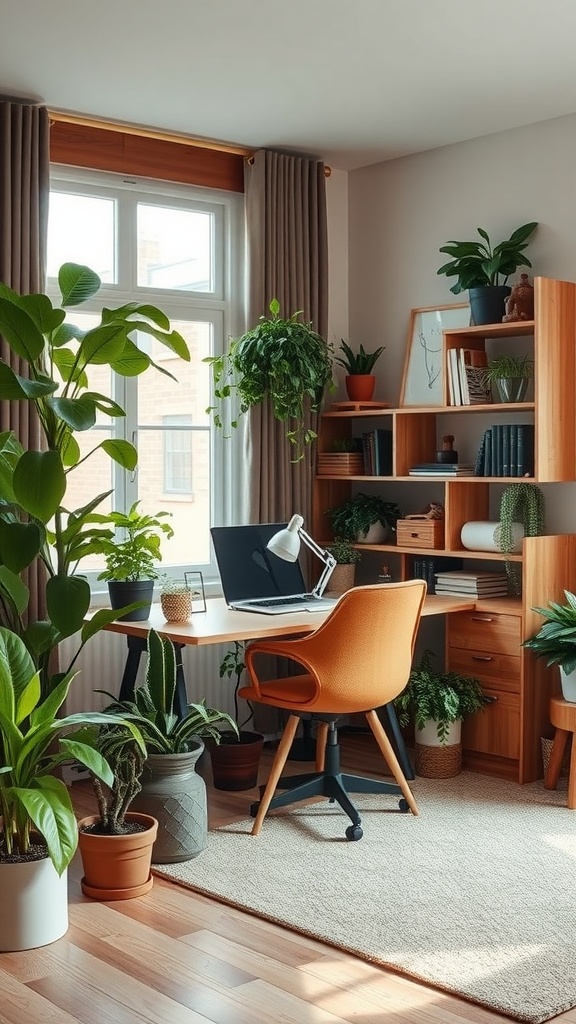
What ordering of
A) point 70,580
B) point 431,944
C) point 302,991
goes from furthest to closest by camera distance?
point 70,580, point 431,944, point 302,991

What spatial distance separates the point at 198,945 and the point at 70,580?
1060 millimetres

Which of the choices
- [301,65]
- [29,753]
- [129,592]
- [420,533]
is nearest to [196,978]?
[29,753]

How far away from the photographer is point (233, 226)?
5414 millimetres

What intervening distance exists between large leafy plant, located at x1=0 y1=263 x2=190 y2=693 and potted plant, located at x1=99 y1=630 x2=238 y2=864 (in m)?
0.38

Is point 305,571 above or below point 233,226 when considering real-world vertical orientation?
below

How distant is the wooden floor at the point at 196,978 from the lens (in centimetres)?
276

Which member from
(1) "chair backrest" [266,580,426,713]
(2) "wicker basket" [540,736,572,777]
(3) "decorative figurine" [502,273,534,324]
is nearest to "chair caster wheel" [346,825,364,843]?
(1) "chair backrest" [266,580,426,713]

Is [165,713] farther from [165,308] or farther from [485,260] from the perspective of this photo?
[485,260]

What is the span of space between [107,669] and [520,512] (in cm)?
183

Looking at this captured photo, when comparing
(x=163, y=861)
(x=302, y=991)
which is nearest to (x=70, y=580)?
(x=163, y=861)

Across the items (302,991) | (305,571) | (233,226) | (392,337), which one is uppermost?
(233,226)

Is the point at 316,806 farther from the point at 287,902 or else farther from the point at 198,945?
the point at 198,945

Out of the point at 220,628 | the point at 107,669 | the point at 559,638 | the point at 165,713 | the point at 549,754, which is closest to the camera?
the point at 165,713

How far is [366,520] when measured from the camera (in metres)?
5.32
